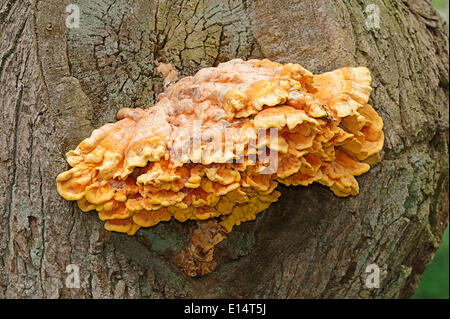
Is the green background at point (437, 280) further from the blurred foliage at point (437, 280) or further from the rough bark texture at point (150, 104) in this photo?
the rough bark texture at point (150, 104)

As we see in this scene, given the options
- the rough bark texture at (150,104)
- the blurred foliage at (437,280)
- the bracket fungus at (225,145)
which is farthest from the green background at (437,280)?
the bracket fungus at (225,145)

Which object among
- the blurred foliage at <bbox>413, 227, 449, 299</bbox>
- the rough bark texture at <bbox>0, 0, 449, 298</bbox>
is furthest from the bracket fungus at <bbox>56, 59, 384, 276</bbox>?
the blurred foliage at <bbox>413, 227, 449, 299</bbox>

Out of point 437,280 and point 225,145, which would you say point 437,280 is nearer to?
point 437,280

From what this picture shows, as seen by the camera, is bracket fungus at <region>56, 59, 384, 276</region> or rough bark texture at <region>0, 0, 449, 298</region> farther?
rough bark texture at <region>0, 0, 449, 298</region>

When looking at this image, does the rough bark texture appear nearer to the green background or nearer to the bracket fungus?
the bracket fungus

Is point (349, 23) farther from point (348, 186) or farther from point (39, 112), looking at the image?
point (39, 112)

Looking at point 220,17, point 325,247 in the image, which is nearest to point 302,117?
point 220,17

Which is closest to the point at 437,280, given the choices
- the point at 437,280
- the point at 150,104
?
the point at 437,280
